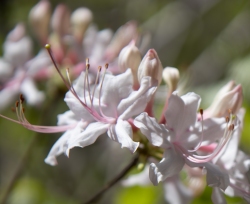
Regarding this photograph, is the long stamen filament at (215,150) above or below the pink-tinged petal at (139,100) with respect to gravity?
below

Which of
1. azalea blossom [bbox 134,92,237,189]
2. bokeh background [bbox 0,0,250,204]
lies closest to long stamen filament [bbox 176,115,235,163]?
azalea blossom [bbox 134,92,237,189]

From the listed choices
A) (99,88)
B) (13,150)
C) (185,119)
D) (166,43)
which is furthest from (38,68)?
(166,43)

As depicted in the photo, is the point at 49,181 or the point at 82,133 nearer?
the point at 82,133

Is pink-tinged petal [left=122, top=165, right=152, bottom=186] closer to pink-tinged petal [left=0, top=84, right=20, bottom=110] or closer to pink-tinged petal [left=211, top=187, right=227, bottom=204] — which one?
pink-tinged petal [left=211, top=187, right=227, bottom=204]

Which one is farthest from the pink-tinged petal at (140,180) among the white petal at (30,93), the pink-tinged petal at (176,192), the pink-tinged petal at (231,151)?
the white petal at (30,93)

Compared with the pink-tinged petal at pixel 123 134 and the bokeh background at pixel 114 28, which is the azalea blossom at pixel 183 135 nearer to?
the pink-tinged petal at pixel 123 134

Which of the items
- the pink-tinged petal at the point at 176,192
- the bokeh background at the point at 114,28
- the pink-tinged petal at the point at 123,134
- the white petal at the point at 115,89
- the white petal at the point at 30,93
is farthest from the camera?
the bokeh background at the point at 114,28

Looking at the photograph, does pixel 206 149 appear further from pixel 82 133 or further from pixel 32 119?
pixel 32 119
